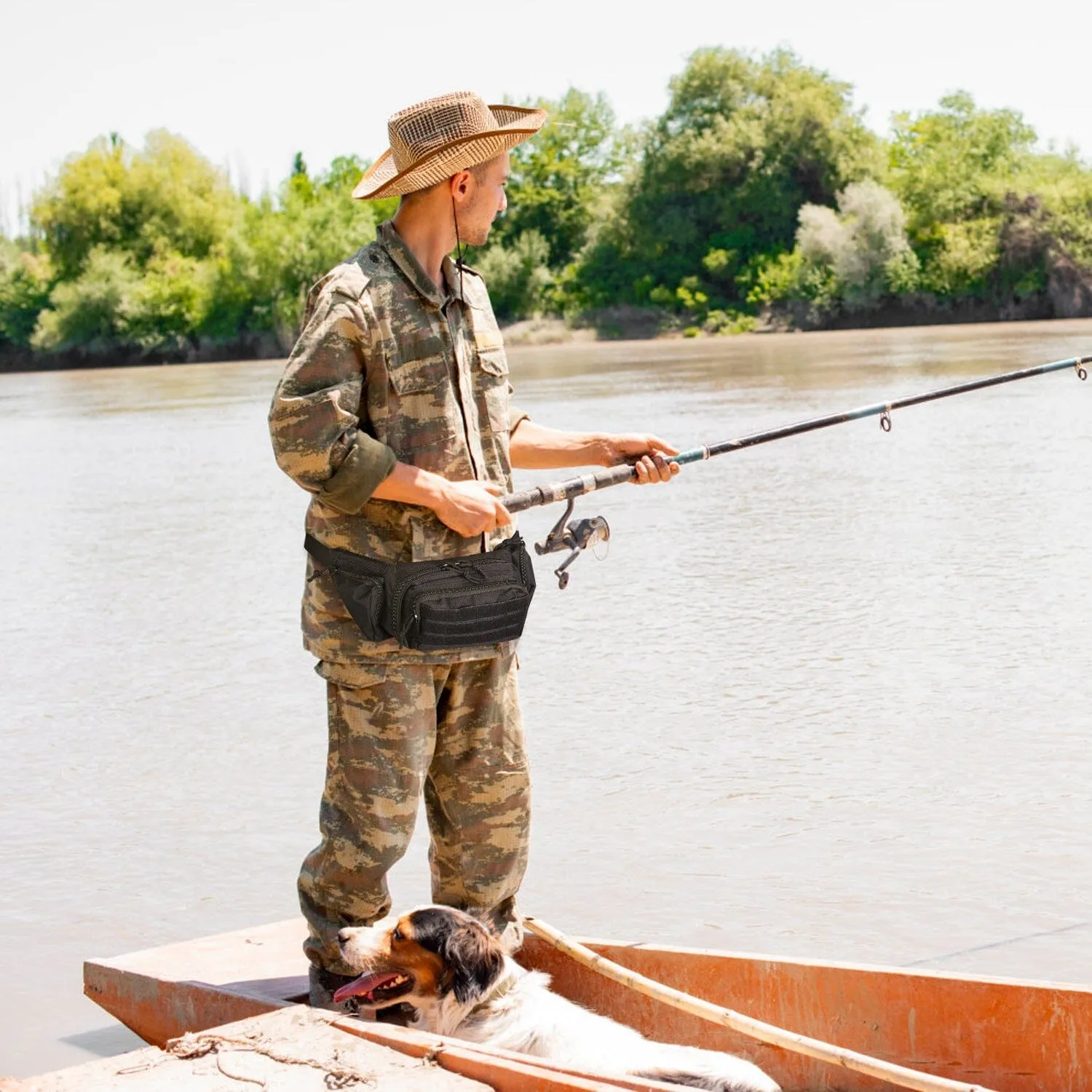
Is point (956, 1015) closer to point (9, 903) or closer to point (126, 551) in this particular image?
point (9, 903)

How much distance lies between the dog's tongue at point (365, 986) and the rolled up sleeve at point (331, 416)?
102 centimetres

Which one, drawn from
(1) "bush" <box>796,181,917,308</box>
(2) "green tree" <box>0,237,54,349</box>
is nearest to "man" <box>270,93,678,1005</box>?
(1) "bush" <box>796,181,917,308</box>

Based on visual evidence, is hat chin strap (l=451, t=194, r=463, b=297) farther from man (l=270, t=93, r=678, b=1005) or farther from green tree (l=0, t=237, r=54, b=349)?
green tree (l=0, t=237, r=54, b=349)

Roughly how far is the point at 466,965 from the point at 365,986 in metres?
0.24

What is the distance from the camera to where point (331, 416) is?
364 centimetres

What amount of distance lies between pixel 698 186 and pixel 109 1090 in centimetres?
8027

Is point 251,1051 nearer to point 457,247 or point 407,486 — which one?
point 407,486

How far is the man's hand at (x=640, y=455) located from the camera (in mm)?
4332

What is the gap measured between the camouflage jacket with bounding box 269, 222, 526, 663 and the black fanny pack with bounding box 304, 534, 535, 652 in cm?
4

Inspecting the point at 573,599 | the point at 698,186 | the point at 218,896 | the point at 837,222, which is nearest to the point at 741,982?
the point at 218,896

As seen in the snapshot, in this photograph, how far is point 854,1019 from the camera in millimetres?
3703

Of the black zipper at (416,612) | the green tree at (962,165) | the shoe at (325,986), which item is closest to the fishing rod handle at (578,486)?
the black zipper at (416,612)

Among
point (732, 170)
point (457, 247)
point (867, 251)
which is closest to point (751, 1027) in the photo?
point (457, 247)

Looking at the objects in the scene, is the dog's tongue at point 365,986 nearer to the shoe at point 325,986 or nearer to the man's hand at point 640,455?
the shoe at point 325,986
